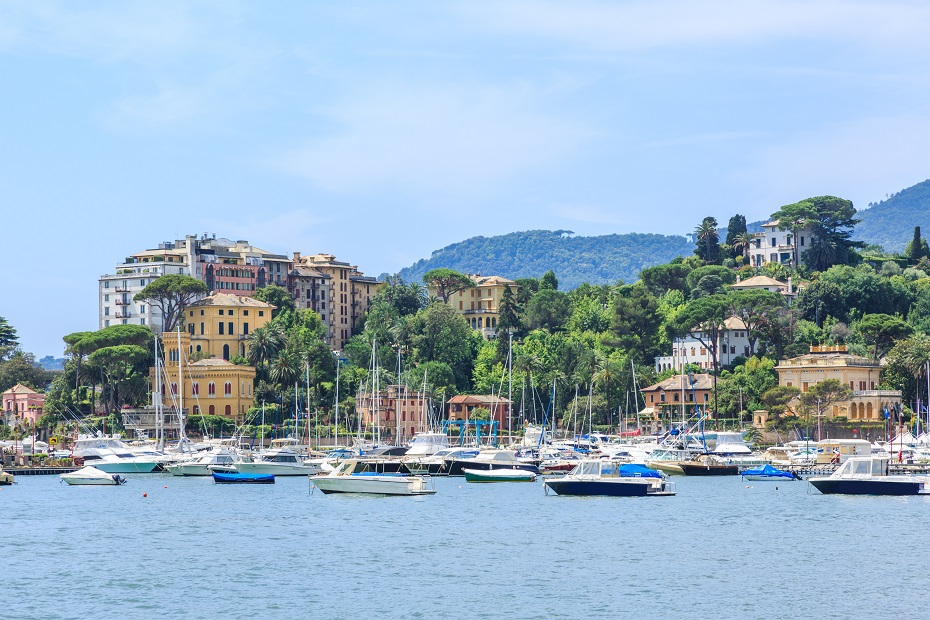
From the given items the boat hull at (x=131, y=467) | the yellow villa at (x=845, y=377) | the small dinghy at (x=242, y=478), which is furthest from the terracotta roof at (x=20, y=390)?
the yellow villa at (x=845, y=377)

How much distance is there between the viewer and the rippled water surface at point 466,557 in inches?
1804

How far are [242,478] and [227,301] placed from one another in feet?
225

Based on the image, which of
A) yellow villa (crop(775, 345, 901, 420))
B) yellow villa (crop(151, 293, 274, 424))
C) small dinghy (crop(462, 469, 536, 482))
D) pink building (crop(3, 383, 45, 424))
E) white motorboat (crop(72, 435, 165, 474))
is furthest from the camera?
pink building (crop(3, 383, 45, 424))

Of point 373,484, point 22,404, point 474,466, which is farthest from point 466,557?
point 22,404

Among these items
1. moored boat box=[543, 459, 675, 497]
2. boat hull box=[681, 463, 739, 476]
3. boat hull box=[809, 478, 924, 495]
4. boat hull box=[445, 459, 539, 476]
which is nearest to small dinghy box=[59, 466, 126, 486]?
boat hull box=[445, 459, 539, 476]

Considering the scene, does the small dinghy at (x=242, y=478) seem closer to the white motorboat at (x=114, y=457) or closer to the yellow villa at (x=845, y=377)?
the white motorboat at (x=114, y=457)

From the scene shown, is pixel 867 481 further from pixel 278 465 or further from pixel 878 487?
pixel 278 465

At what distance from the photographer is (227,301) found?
16588 centimetres

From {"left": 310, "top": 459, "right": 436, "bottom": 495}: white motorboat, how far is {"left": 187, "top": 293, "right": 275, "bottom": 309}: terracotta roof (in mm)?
82267

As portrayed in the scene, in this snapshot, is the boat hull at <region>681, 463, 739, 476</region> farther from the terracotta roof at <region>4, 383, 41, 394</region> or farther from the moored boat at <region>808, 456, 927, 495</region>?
the terracotta roof at <region>4, 383, 41, 394</region>

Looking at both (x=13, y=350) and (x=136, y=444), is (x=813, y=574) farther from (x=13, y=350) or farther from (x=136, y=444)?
(x=13, y=350)

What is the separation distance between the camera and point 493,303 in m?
197

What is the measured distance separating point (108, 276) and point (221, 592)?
5422 inches

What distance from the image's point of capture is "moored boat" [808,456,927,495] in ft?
261
